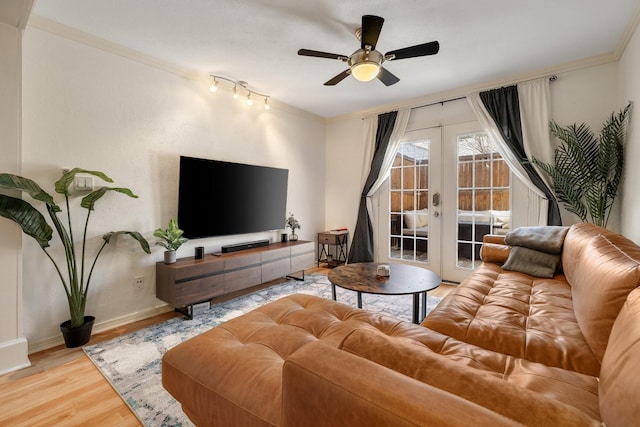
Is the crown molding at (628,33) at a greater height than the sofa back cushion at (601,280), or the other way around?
the crown molding at (628,33)

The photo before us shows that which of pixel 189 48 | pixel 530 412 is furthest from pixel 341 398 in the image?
pixel 189 48

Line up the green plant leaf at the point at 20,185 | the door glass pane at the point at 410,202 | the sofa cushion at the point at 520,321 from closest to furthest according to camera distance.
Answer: the sofa cushion at the point at 520,321 → the green plant leaf at the point at 20,185 → the door glass pane at the point at 410,202

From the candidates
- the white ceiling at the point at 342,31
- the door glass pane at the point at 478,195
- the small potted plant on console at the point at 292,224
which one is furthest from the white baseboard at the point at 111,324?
the door glass pane at the point at 478,195

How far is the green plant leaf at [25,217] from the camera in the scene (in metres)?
1.89

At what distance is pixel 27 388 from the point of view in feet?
5.87

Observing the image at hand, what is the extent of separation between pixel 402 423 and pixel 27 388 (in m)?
2.42

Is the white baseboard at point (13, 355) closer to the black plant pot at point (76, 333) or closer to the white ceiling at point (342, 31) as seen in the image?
the black plant pot at point (76, 333)

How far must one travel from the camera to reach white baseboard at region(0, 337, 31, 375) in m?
1.94

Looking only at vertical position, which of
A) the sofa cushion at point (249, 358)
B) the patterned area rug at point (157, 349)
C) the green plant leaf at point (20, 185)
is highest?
the green plant leaf at point (20, 185)

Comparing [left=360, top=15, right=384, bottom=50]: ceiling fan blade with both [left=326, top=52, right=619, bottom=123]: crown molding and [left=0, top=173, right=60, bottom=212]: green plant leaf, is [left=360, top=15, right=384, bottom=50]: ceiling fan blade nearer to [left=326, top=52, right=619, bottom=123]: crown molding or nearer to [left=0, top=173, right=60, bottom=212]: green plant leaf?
[left=326, top=52, right=619, bottom=123]: crown molding

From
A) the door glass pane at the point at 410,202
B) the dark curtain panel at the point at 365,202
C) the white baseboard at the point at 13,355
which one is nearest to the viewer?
the white baseboard at the point at 13,355

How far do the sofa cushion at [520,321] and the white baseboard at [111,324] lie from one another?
2.64 metres

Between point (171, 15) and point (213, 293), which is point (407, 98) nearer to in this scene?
point (171, 15)

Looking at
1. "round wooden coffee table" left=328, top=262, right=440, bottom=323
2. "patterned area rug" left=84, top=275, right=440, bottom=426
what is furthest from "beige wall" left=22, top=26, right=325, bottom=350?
"round wooden coffee table" left=328, top=262, right=440, bottom=323
